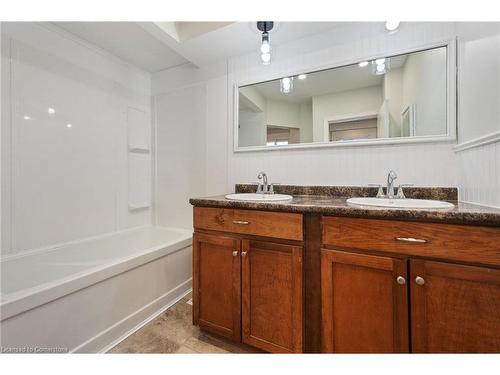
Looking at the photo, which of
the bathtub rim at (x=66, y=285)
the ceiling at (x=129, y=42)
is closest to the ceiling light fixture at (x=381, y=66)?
the ceiling at (x=129, y=42)

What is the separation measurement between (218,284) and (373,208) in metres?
0.92

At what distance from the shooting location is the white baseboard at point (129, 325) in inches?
49.1

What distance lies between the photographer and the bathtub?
1.01 meters

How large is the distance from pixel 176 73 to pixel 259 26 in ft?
3.90

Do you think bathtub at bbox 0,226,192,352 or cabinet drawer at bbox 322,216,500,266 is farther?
bathtub at bbox 0,226,192,352

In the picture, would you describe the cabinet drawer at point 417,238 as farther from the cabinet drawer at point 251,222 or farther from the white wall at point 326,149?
the white wall at point 326,149

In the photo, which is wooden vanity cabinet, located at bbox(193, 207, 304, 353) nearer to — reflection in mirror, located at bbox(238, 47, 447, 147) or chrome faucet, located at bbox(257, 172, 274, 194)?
chrome faucet, located at bbox(257, 172, 274, 194)

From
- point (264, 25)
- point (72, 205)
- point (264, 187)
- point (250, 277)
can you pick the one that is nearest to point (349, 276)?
point (250, 277)

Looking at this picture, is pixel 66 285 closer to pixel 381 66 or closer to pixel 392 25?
pixel 381 66

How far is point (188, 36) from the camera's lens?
1.66m

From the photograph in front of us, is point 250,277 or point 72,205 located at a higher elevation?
point 72,205

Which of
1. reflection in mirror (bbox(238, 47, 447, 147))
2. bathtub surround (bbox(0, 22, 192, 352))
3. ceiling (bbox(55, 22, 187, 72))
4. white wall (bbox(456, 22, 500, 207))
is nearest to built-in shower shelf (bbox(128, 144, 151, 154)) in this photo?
bathtub surround (bbox(0, 22, 192, 352))

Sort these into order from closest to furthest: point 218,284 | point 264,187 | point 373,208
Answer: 1. point 373,208
2. point 218,284
3. point 264,187

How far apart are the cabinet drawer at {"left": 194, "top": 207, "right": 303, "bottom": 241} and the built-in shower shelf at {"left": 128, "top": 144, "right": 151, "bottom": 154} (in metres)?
1.43
